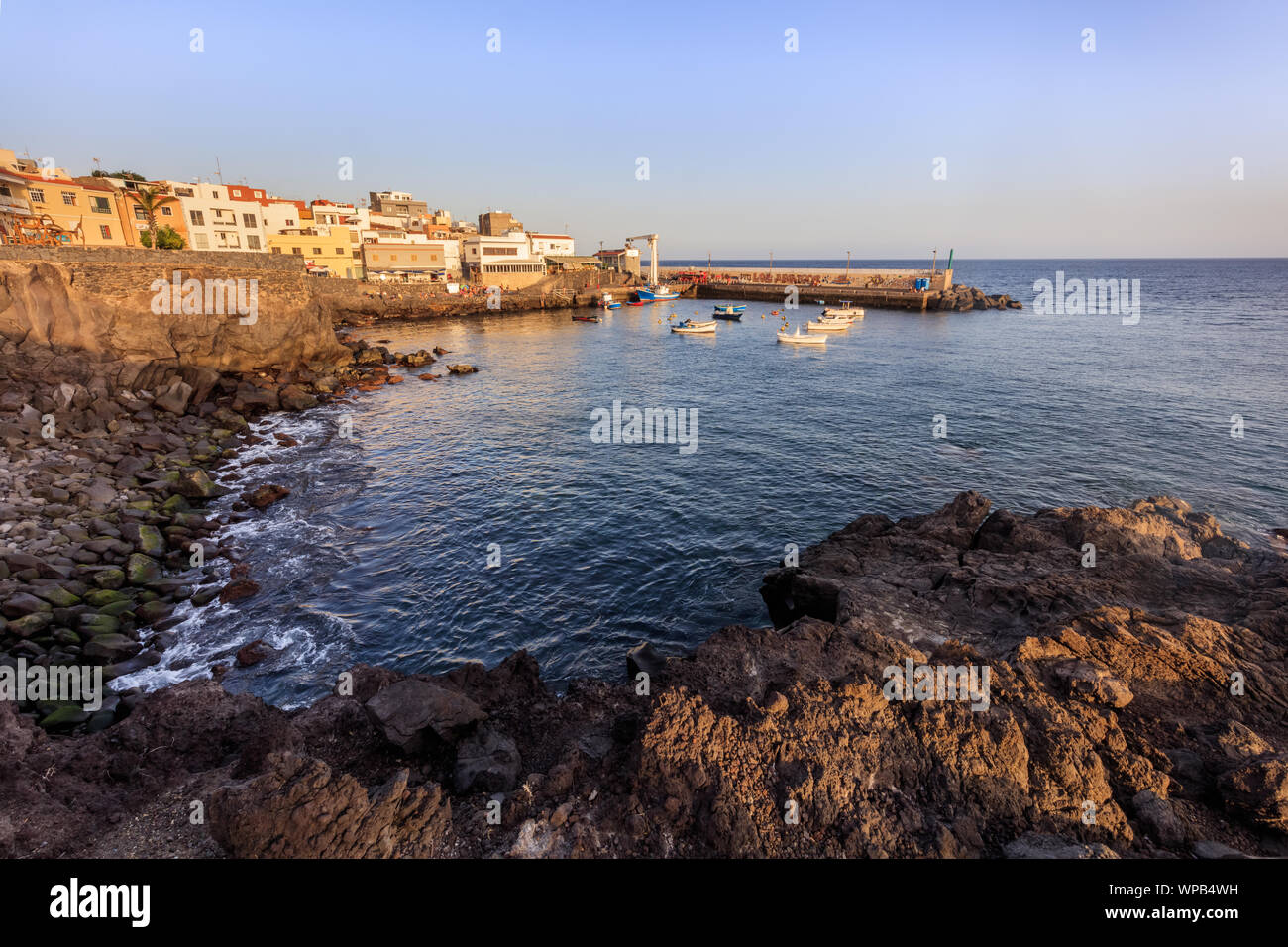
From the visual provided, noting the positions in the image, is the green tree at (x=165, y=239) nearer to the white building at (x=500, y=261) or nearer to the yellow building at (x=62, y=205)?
the yellow building at (x=62, y=205)

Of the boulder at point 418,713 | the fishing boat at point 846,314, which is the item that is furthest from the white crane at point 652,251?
the boulder at point 418,713

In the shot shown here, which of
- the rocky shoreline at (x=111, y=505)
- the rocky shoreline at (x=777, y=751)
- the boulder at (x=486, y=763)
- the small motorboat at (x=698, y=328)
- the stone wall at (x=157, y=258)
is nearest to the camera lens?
the rocky shoreline at (x=777, y=751)

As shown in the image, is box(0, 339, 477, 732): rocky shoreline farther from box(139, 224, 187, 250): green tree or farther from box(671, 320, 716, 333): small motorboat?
box(671, 320, 716, 333): small motorboat

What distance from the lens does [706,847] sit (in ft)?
26.3

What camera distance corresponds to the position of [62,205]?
5075 centimetres

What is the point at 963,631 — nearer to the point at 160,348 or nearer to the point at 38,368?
the point at 38,368

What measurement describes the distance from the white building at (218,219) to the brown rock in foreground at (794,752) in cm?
7572

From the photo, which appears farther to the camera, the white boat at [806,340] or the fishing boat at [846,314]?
the fishing boat at [846,314]

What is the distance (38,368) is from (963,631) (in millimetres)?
46497

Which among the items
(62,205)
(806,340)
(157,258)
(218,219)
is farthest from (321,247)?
(806,340)

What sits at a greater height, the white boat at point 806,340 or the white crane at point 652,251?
the white crane at point 652,251

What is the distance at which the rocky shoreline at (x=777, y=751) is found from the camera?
313 inches

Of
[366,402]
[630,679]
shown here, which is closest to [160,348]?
[366,402]

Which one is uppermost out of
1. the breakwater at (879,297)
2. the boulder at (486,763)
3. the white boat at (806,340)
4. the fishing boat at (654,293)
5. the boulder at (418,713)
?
the fishing boat at (654,293)
